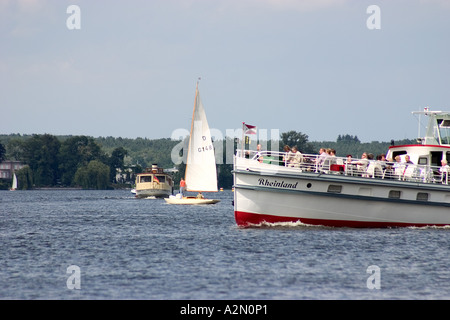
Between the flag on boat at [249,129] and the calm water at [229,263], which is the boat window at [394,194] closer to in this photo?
the calm water at [229,263]

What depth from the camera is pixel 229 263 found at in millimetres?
29844

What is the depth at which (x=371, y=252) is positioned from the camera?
106 feet

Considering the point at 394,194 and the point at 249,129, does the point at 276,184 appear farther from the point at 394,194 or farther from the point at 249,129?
the point at 394,194

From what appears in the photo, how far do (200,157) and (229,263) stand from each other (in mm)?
46419

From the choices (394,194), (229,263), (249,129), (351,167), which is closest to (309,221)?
(351,167)

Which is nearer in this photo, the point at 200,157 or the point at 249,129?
the point at 249,129

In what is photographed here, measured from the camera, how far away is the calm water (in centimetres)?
2436

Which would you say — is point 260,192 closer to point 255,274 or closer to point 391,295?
point 255,274

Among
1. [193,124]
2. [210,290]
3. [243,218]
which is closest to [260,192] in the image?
[243,218]

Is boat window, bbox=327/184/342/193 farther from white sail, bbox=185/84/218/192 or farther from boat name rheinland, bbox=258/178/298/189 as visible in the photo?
white sail, bbox=185/84/218/192

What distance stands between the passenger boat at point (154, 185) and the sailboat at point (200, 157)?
39709 millimetres

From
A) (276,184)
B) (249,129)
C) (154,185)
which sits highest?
(249,129)
